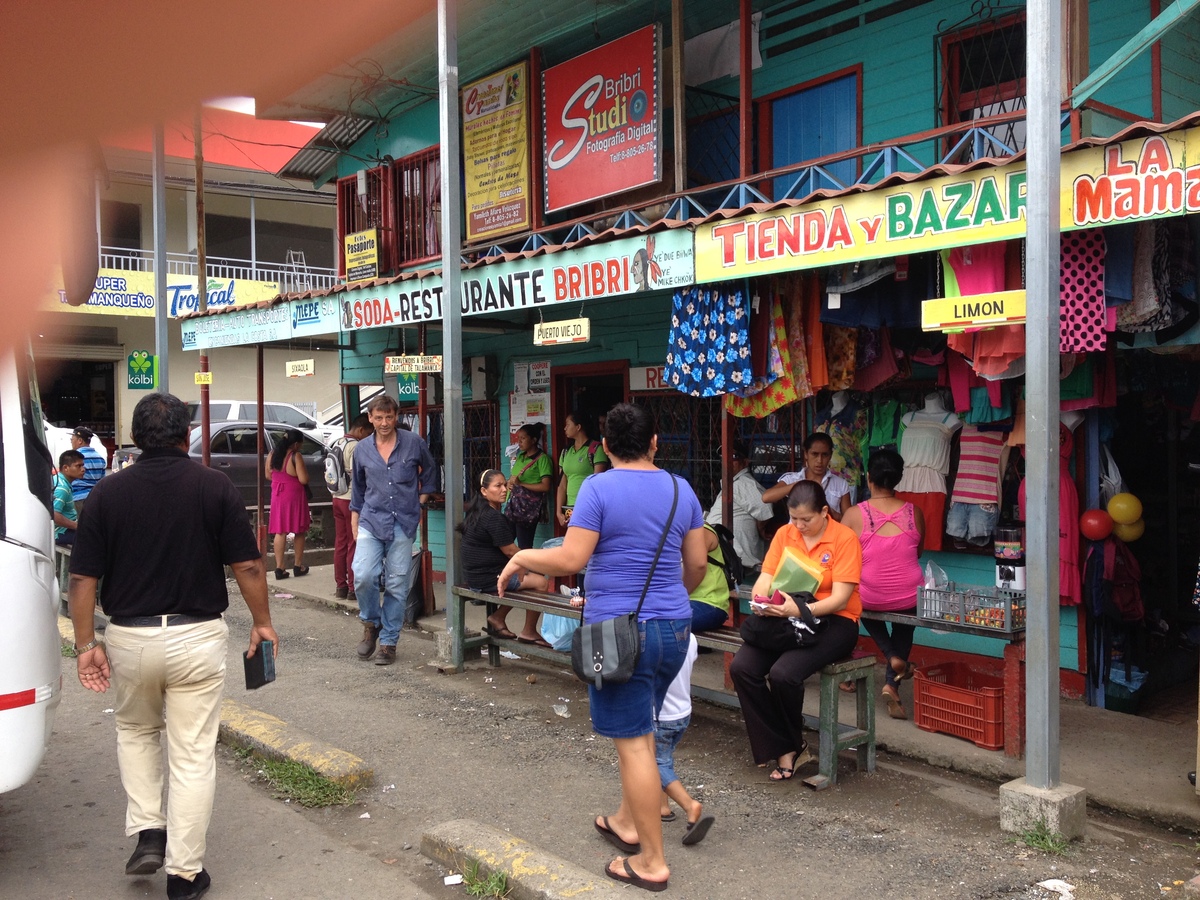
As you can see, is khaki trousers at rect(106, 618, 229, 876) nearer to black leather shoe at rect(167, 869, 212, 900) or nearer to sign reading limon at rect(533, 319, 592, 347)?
black leather shoe at rect(167, 869, 212, 900)

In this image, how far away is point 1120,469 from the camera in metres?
6.66

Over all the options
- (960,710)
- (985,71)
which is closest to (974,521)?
(960,710)

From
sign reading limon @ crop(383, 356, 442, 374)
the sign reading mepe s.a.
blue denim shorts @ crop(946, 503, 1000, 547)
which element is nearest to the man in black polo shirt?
sign reading limon @ crop(383, 356, 442, 374)

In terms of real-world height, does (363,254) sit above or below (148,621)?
above

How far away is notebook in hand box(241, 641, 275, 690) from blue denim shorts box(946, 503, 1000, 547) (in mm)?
4651

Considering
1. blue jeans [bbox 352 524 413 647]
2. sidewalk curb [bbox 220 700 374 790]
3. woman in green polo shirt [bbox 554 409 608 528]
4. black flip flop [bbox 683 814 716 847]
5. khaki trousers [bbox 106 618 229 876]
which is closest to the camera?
khaki trousers [bbox 106 618 229 876]

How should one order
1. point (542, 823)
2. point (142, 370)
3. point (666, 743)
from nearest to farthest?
point (666, 743) < point (542, 823) < point (142, 370)

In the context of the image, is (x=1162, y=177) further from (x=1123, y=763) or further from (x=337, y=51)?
(x=337, y=51)

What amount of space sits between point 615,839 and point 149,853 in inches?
76.4

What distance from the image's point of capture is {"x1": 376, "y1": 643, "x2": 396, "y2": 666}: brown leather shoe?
26.7 ft

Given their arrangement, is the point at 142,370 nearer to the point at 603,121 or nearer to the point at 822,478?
the point at 603,121

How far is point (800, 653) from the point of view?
532 cm

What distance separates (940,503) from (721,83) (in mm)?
4295

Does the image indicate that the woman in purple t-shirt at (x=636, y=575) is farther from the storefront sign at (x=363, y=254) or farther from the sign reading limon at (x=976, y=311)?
the storefront sign at (x=363, y=254)
